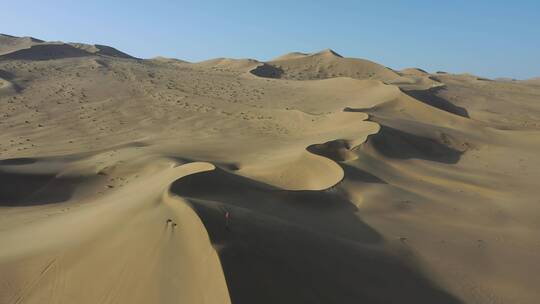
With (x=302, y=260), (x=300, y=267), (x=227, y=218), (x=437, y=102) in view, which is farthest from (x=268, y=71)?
(x=300, y=267)

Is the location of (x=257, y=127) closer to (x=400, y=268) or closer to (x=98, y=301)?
(x=400, y=268)

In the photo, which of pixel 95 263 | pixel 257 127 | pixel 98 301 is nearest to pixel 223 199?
pixel 95 263

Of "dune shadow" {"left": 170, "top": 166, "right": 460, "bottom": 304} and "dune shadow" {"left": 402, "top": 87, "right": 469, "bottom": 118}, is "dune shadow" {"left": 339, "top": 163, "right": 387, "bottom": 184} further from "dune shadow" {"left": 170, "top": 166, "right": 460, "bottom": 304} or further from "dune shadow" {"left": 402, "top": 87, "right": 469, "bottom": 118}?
"dune shadow" {"left": 402, "top": 87, "right": 469, "bottom": 118}

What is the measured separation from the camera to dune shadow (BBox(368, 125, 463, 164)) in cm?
1236

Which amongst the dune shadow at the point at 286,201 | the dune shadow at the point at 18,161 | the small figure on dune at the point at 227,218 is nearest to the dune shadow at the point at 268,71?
the dune shadow at the point at 18,161

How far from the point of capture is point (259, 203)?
302 inches

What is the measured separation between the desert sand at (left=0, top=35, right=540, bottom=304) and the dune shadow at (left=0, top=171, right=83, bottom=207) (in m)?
0.04

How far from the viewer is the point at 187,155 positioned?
1179 cm

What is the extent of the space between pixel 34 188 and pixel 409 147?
8867 millimetres

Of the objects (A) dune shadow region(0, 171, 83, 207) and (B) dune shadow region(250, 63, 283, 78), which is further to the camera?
(B) dune shadow region(250, 63, 283, 78)

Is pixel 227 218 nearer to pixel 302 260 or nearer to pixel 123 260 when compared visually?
pixel 302 260

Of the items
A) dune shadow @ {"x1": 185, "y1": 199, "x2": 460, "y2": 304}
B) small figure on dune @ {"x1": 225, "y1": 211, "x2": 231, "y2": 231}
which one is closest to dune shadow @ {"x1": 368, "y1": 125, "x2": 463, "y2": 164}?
dune shadow @ {"x1": 185, "y1": 199, "x2": 460, "y2": 304}

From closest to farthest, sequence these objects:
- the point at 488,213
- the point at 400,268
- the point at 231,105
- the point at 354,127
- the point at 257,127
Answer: the point at 400,268, the point at 488,213, the point at 354,127, the point at 257,127, the point at 231,105

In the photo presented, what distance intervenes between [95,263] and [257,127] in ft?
36.7
